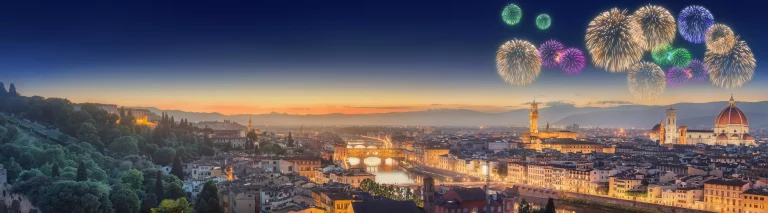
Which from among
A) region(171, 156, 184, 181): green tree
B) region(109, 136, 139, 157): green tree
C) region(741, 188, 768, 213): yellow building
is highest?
region(109, 136, 139, 157): green tree

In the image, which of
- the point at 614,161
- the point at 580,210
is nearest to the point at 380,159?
the point at 614,161

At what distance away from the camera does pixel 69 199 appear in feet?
37.9

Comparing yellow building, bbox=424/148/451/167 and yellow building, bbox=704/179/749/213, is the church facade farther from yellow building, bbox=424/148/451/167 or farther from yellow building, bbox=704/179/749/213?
yellow building, bbox=704/179/749/213

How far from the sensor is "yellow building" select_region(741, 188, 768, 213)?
15750mm

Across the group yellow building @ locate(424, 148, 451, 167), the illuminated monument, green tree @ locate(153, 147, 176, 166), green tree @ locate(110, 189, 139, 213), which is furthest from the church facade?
green tree @ locate(110, 189, 139, 213)

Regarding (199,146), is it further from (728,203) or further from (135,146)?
(728,203)

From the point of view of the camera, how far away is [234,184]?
48.8ft

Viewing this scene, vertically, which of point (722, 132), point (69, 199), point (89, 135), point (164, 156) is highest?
point (722, 132)

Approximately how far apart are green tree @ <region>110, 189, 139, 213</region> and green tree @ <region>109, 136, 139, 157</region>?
6.74 m

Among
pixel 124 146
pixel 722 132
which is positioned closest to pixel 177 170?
pixel 124 146

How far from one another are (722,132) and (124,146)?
109 feet

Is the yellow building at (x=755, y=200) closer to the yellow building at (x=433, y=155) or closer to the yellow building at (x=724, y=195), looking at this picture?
the yellow building at (x=724, y=195)

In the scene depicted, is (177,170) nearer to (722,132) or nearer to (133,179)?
(133,179)

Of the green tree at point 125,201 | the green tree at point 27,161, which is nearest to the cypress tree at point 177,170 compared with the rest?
the green tree at point 27,161
